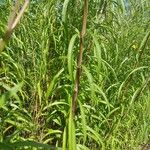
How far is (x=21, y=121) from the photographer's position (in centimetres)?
284

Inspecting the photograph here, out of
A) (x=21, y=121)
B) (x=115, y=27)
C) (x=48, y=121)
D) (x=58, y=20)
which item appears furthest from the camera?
(x=115, y=27)

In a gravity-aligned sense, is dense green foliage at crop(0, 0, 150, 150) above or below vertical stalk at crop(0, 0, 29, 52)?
above

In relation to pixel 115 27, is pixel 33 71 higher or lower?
lower

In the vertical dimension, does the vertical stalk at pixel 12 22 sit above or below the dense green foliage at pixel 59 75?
below

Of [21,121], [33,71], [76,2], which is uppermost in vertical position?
[76,2]

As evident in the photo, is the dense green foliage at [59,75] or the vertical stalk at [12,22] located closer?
the vertical stalk at [12,22]

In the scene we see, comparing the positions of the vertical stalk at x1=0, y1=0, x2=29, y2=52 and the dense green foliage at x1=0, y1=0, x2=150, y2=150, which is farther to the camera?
the dense green foliage at x1=0, y1=0, x2=150, y2=150

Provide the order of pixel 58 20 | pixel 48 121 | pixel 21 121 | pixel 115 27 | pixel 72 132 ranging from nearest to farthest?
1. pixel 72 132
2. pixel 21 121
3. pixel 48 121
4. pixel 58 20
5. pixel 115 27

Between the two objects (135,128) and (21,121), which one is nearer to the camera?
(21,121)

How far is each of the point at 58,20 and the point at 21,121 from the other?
84 centimetres

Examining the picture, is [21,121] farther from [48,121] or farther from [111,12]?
[111,12]

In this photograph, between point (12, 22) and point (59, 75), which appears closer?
point (12, 22)

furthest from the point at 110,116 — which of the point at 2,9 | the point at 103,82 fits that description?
the point at 2,9

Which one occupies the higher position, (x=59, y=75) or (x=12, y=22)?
(x=59, y=75)
